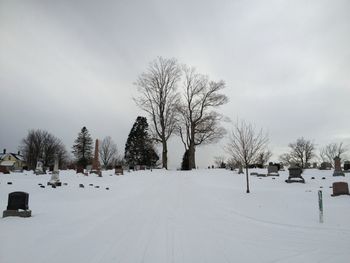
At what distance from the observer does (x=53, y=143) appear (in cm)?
8569

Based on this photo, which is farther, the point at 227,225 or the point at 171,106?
the point at 171,106

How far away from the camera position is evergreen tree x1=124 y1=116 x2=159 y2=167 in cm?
6156

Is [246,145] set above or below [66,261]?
above

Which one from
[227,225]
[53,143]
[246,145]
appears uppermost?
[53,143]

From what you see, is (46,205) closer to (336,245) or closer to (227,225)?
(227,225)

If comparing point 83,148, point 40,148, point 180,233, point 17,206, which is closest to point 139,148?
point 83,148

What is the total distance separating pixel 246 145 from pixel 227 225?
11.2m

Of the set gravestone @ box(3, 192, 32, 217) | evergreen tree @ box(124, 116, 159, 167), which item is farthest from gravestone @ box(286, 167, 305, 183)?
evergreen tree @ box(124, 116, 159, 167)

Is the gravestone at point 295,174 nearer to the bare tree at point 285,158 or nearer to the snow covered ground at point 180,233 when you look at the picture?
the snow covered ground at point 180,233

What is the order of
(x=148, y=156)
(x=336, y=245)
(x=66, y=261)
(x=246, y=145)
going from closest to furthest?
(x=66, y=261)
(x=336, y=245)
(x=246, y=145)
(x=148, y=156)

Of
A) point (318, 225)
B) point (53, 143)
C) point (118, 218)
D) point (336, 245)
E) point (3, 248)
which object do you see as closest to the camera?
point (3, 248)

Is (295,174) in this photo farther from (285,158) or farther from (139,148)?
(285,158)

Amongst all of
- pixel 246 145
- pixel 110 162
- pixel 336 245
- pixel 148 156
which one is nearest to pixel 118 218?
pixel 336 245

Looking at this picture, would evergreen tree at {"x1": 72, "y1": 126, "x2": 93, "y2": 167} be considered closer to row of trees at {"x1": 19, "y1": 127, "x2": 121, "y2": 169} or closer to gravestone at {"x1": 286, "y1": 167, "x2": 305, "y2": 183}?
row of trees at {"x1": 19, "y1": 127, "x2": 121, "y2": 169}
